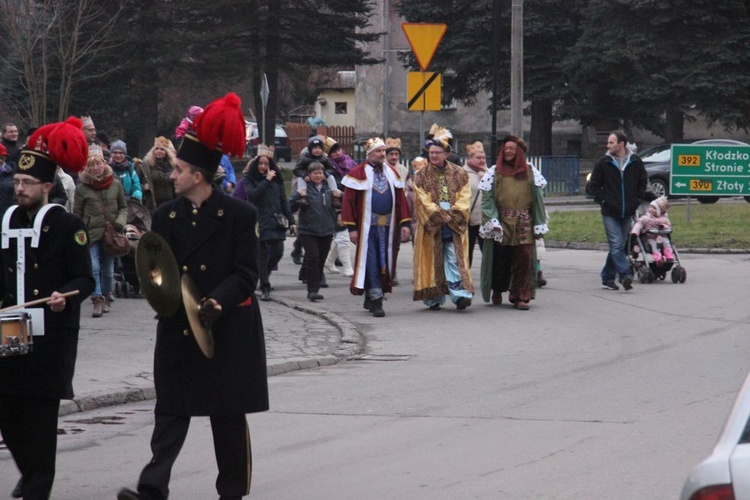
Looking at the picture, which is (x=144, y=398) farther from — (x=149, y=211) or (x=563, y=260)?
(x=563, y=260)

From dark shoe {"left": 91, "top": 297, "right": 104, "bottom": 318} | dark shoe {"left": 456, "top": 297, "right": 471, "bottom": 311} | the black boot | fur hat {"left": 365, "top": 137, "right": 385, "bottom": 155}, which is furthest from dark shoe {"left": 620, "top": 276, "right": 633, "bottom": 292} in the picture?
dark shoe {"left": 91, "top": 297, "right": 104, "bottom": 318}

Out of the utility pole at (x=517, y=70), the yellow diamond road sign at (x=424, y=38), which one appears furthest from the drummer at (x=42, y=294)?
the utility pole at (x=517, y=70)

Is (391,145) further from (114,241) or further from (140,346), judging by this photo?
(140,346)

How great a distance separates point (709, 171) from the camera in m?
24.4

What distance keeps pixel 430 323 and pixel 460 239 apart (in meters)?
1.15

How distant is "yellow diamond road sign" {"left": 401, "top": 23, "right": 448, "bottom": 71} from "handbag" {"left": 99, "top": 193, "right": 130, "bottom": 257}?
22.4ft

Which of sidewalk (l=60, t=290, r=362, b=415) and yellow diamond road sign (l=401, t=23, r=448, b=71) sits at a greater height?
yellow diamond road sign (l=401, t=23, r=448, b=71)

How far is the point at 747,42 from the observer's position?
39.4m

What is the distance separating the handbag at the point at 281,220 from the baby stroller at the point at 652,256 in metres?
4.49

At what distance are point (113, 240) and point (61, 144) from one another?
25.0ft

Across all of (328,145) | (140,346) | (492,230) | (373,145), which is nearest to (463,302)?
(492,230)

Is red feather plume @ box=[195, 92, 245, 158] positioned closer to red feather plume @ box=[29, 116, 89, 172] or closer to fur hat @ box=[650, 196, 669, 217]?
red feather plume @ box=[29, 116, 89, 172]

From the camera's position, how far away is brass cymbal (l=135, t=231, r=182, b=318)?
594cm

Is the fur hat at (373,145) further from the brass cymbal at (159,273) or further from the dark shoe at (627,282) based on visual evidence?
the brass cymbal at (159,273)
